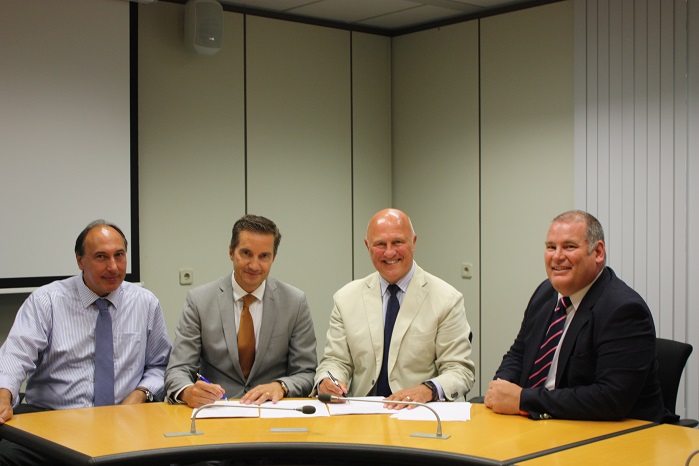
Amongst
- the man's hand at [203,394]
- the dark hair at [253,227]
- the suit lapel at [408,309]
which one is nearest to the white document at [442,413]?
the suit lapel at [408,309]

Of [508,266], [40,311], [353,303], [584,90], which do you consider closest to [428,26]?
[584,90]

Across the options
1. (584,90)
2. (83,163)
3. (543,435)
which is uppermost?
(584,90)

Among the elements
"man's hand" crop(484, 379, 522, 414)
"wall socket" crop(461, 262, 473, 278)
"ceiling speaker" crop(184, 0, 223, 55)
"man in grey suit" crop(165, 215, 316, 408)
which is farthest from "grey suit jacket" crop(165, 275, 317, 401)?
"wall socket" crop(461, 262, 473, 278)

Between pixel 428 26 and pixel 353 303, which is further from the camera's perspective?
pixel 428 26

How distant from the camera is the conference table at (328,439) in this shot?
2.62 m

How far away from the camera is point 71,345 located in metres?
3.59

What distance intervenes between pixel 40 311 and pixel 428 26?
12.4 ft

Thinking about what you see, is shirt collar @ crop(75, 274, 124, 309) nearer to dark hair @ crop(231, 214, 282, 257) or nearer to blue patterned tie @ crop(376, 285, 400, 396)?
dark hair @ crop(231, 214, 282, 257)

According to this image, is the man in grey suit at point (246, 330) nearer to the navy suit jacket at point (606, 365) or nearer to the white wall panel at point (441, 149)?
the navy suit jacket at point (606, 365)

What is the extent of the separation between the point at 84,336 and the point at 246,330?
68 cm

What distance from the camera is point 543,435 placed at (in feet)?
9.15

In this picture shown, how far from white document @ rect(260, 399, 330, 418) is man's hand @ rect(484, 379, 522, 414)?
610 millimetres

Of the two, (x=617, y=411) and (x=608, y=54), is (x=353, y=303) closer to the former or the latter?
(x=617, y=411)

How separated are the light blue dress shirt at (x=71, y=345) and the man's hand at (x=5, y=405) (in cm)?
22
